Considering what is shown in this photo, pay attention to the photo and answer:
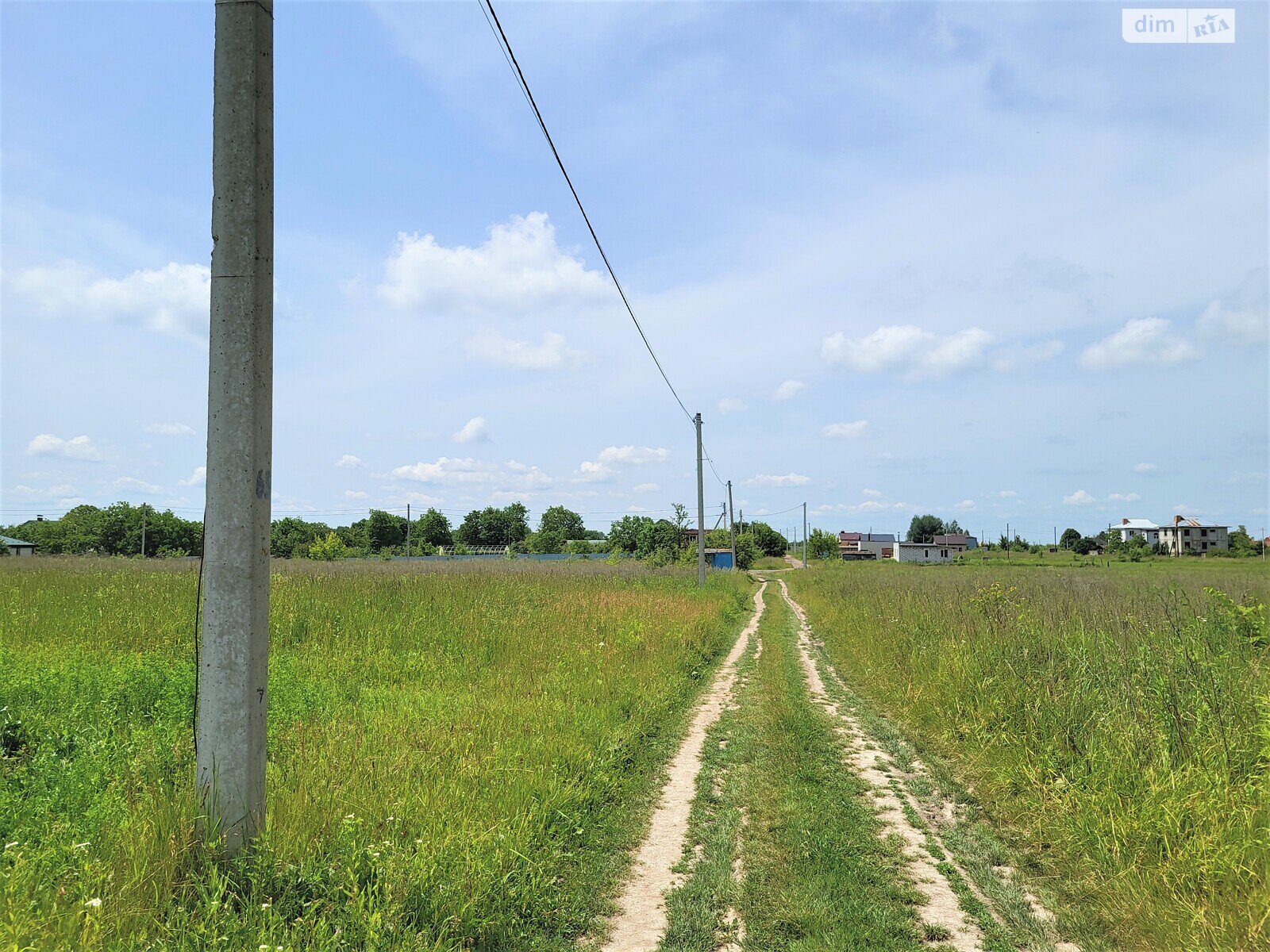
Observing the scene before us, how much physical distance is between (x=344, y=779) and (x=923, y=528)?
188m

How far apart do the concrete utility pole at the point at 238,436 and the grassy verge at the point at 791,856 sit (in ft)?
7.67

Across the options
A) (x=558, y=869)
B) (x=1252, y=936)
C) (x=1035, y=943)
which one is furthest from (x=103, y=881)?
(x=1252, y=936)

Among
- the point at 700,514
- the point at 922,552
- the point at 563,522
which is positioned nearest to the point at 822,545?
the point at 922,552

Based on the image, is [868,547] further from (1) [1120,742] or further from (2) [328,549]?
(1) [1120,742]

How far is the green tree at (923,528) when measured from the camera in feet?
573

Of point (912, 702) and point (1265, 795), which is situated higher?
point (1265, 795)

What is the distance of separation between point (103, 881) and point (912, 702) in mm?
8048

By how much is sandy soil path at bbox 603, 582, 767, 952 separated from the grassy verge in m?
0.10

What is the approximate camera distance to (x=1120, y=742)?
17.1 feet

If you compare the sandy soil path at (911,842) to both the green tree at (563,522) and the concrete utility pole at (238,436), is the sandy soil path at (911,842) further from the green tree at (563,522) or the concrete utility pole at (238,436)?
the green tree at (563,522)

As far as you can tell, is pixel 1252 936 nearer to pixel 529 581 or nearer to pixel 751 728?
pixel 751 728

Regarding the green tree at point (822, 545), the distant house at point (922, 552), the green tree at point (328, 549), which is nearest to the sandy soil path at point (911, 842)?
the green tree at point (328, 549)

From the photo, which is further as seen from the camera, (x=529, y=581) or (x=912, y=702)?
(x=529, y=581)

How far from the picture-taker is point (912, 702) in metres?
8.70
